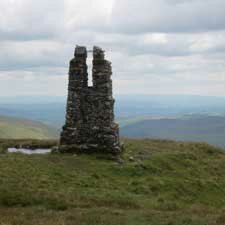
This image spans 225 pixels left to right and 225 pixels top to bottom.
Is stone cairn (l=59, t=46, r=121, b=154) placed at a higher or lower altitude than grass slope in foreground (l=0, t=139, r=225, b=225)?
higher

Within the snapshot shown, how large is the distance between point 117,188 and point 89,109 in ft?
38.9

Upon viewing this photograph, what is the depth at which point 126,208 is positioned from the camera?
90.3 ft

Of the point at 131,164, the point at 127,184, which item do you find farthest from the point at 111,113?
the point at 127,184

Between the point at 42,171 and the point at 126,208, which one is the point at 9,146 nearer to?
the point at 42,171

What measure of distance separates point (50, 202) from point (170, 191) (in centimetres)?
1144

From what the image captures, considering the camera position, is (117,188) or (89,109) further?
(89,109)

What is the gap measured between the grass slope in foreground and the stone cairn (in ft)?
5.68

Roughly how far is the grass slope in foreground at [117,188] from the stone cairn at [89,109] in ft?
5.68

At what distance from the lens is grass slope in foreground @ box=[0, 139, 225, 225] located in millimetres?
23438

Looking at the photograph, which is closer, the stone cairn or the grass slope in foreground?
the grass slope in foreground

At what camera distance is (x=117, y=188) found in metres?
34.0

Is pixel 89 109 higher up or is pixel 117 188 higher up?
pixel 89 109

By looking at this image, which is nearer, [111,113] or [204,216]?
[204,216]

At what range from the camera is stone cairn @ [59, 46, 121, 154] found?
4391cm
